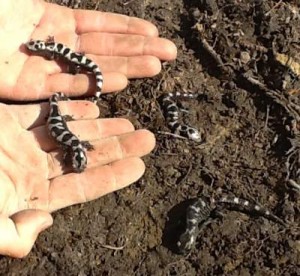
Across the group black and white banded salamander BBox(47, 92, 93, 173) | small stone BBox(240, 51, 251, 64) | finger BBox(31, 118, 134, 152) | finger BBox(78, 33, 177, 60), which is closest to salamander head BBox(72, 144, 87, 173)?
black and white banded salamander BBox(47, 92, 93, 173)

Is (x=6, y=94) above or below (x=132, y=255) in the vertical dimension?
above

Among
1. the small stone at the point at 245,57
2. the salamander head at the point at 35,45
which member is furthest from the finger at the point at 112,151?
the small stone at the point at 245,57

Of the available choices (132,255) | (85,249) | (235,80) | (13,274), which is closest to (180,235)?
(132,255)

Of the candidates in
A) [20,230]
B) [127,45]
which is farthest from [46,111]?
[20,230]

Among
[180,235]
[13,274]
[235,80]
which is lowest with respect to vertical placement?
[13,274]

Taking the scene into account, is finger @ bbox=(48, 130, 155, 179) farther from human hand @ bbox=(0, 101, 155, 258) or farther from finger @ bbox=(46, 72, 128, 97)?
finger @ bbox=(46, 72, 128, 97)

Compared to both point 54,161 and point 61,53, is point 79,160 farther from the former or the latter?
point 61,53

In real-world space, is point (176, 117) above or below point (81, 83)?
below

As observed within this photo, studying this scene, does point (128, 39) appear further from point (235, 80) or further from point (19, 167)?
point (19, 167)
